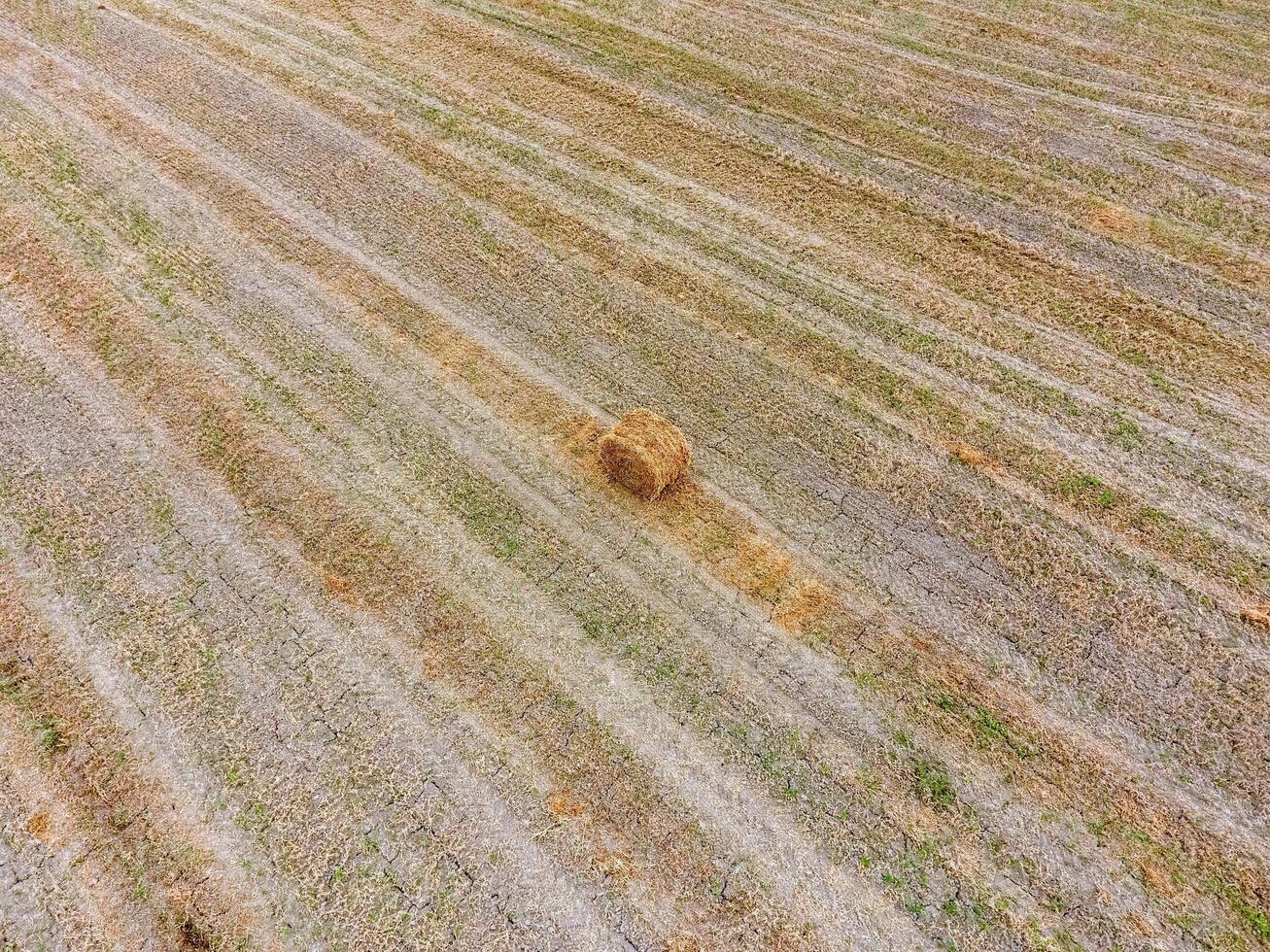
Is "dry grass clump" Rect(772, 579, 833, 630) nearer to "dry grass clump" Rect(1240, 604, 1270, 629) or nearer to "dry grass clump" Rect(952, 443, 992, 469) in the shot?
"dry grass clump" Rect(952, 443, 992, 469)

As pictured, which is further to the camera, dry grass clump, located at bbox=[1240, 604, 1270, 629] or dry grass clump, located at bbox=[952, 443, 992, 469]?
dry grass clump, located at bbox=[952, 443, 992, 469]

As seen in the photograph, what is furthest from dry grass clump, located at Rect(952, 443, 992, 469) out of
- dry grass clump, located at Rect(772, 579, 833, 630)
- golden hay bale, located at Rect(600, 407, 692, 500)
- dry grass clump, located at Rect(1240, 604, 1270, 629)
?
golden hay bale, located at Rect(600, 407, 692, 500)

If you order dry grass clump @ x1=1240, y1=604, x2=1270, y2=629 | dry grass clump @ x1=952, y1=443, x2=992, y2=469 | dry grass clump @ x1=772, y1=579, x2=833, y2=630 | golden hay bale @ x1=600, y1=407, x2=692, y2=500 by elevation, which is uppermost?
golden hay bale @ x1=600, y1=407, x2=692, y2=500

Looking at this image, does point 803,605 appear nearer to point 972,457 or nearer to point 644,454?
point 644,454

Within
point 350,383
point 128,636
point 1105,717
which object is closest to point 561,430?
point 350,383

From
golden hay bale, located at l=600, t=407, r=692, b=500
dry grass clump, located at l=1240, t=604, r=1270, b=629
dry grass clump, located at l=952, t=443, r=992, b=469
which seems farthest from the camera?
dry grass clump, located at l=952, t=443, r=992, b=469

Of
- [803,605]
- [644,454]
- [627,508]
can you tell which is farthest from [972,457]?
[627,508]
